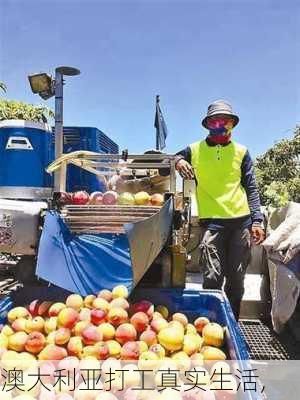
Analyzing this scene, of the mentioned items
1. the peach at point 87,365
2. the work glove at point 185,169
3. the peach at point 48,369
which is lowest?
the peach at point 48,369

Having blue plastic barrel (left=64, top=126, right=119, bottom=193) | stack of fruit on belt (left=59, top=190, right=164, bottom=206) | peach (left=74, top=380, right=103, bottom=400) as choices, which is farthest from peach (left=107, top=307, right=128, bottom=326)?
blue plastic barrel (left=64, top=126, right=119, bottom=193)

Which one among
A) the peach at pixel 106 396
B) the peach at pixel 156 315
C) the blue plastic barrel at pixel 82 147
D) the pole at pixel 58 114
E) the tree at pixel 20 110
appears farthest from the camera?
the tree at pixel 20 110

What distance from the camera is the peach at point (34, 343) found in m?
2.26

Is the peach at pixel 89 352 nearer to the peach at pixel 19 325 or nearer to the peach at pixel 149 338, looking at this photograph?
the peach at pixel 149 338

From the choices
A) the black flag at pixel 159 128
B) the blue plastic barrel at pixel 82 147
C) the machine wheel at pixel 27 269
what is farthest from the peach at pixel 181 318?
the black flag at pixel 159 128

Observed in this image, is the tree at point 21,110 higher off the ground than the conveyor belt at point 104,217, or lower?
higher

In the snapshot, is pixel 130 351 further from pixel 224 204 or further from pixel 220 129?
pixel 220 129

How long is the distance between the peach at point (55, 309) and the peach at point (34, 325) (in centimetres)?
7

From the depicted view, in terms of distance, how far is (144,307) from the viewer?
2.57 m

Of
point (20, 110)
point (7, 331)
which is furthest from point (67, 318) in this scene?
point (20, 110)

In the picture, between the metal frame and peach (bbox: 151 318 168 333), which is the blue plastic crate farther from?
peach (bbox: 151 318 168 333)

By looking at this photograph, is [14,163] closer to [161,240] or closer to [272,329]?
[161,240]

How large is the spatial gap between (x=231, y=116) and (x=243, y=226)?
814 mm

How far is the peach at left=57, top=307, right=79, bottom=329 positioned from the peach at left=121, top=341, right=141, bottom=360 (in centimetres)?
34
